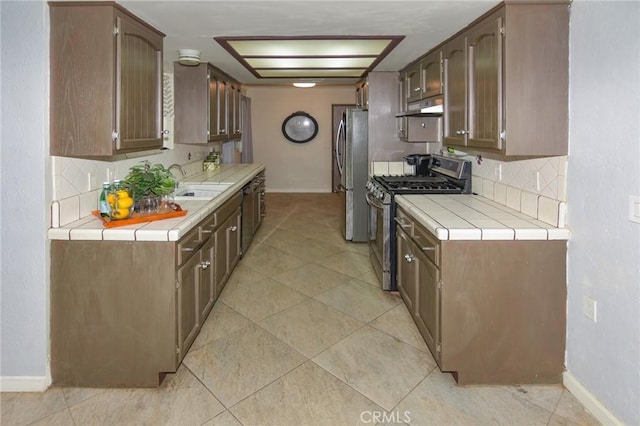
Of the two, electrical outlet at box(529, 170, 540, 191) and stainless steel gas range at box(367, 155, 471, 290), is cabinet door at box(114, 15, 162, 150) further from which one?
electrical outlet at box(529, 170, 540, 191)

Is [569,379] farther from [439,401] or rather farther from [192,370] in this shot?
[192,370]

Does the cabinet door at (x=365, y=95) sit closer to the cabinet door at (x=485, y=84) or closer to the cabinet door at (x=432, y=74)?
the cabinet door at (x=432, y=74)

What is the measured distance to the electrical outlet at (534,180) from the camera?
271 centimetres

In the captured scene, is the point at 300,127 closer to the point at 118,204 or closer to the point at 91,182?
the point at 91,182

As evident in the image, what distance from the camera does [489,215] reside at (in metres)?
2.78

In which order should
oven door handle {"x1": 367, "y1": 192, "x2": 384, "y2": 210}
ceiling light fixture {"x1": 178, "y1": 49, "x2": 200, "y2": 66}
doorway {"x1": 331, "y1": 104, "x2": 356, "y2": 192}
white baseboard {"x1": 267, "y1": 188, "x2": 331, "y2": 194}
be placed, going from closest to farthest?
ceiling light fixture {"x1": 178, "y1": 49, "x2": 200, "y2": 66}
oven door handle {"x1": 367, "y1": 192, "x2": 384, "y2": 210}
doorway {"x1": 331, "y1": 104, "x2": 356, "y2": 192}
white baseboard {"x1": 267, "y1": 188, "x2": 331, "y2": 194}

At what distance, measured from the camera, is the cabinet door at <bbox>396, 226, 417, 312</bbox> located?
3.10m

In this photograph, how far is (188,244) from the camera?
262 cm

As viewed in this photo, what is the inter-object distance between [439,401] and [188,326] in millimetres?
1474

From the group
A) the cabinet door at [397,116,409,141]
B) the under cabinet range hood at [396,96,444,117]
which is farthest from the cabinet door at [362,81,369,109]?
the under cabinet range hood at [396,96,444,117]

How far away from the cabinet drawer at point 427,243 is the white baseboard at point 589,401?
91cm

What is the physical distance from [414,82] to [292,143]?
621cm

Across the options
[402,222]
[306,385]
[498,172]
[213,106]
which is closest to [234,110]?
[213,106]

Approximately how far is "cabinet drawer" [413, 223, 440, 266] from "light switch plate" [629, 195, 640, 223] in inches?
34.3
